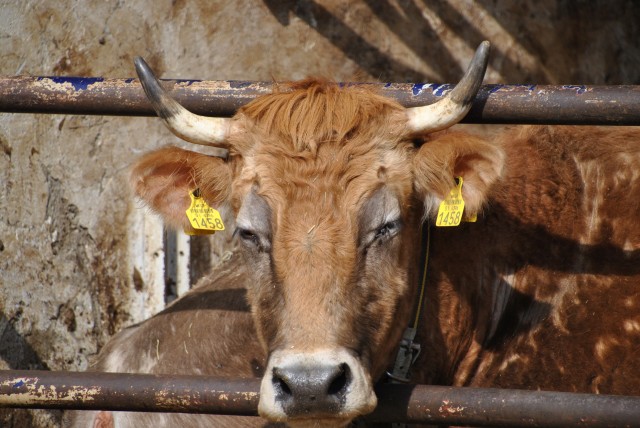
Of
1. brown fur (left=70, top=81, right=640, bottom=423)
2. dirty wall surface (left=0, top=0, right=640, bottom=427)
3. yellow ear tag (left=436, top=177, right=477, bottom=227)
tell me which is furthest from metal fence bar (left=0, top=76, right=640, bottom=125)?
dirty wall surface (left=0, top=0, right=640, bottom=427)

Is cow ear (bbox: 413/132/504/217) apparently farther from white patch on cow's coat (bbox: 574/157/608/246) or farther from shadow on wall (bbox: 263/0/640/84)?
shadow on wall (bbox: 263/0/640/84)

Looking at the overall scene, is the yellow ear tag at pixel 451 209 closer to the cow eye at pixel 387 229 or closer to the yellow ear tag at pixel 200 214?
the cow eye at pixel 387 229

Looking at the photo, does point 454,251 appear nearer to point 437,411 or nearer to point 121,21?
point 437,411

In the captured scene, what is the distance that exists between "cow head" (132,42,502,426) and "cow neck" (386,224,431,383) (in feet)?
0.27

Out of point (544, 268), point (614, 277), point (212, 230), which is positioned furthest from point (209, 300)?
point (614, 277)

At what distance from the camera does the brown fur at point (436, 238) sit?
2.67 metres

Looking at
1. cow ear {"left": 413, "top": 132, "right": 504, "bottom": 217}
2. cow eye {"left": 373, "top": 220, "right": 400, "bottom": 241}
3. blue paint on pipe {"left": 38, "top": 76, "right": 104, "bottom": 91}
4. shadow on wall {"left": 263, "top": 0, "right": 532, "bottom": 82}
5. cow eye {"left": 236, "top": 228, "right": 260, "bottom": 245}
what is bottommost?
cow eye {"left": 236, "top": 228, "right": 260, "bottom": 245}

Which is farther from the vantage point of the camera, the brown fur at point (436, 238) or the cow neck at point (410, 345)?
the cow neck at point (410, 345)

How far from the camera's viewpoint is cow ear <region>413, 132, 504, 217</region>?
293 centimetres

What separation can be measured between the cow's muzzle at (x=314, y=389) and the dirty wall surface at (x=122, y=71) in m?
3.01

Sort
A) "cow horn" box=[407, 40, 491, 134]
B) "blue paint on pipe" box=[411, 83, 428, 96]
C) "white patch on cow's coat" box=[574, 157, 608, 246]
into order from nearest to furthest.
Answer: "cow horn" box=[407, 40, 491, 134], "blue paint on pipe" box=[411, 83, 428, 96], "white patch on cow's coat" box=[574, 157, 608, 246]

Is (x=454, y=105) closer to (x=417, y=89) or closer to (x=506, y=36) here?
(x=417, y=89)

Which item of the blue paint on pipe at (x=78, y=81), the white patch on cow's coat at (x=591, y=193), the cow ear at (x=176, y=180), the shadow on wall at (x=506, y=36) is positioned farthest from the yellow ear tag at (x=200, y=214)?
the shadow on wall at (x=506, y=36)

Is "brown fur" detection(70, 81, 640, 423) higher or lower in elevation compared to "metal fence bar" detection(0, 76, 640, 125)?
lower
